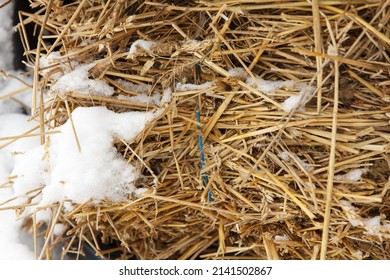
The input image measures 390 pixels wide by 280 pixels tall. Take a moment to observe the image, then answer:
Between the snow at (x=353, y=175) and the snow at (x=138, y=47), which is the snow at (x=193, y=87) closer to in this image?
the snow at (x=138, y=47)

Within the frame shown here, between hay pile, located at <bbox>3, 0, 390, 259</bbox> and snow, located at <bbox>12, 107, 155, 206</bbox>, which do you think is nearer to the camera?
hay pile, located at <bbox>3, 0, 390, 259</bbox>

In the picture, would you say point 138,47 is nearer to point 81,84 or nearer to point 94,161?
point 81,84

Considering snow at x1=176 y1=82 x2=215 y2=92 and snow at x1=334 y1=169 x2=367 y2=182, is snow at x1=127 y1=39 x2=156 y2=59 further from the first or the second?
snow at x1=334 y1=169 x2=367 y2=182

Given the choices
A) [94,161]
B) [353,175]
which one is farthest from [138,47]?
[353,175]

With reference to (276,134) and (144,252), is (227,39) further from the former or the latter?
(144,252)

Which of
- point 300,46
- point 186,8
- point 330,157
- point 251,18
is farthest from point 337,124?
point 186,8

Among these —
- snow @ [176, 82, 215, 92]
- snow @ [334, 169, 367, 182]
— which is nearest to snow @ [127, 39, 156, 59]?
snow @ [176, 82, 215, 92]
